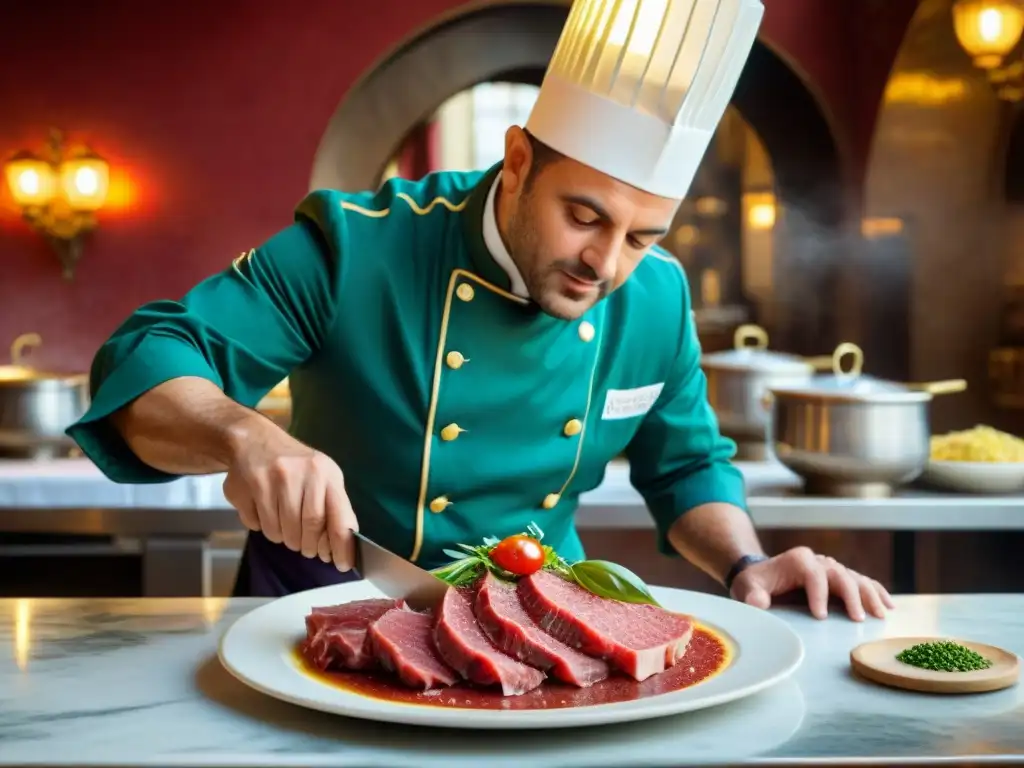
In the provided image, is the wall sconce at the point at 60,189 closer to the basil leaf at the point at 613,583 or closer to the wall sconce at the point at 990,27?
the wall sconce at the point at 990,27

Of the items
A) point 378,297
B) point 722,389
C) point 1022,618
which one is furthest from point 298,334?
point 722,389

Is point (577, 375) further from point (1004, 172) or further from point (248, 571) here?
point (1004, 172)

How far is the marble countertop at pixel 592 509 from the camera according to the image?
10.8 feet

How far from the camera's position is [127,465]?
67.3 inches

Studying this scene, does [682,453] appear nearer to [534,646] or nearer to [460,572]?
[460,572]

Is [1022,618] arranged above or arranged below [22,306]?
below

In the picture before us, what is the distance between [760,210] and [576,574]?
5.03 m

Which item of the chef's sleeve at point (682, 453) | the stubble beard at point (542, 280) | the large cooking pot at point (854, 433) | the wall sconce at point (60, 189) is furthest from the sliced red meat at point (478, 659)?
the wall sconce at point (60, 189)

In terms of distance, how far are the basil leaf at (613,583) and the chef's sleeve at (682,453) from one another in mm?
664

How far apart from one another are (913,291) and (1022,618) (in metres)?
3.97

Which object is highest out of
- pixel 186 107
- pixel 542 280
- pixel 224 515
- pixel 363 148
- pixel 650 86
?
pixel 186 107

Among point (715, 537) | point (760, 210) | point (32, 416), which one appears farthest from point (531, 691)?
point (760, 210)

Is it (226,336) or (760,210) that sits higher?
(760,210)

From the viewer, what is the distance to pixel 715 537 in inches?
79.4
